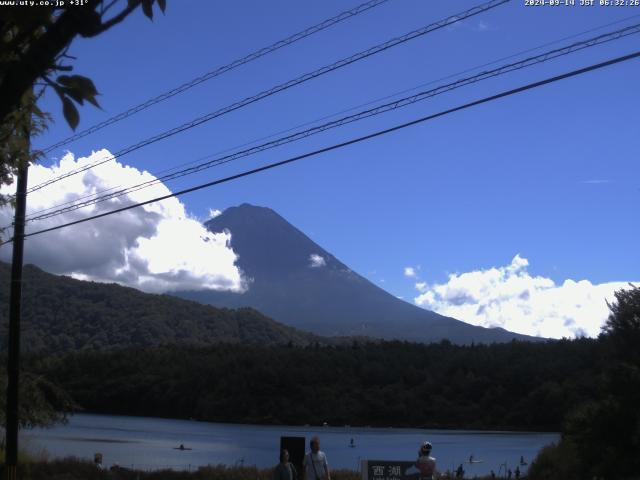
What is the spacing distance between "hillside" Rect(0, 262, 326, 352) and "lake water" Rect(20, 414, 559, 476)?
40060 millimetres

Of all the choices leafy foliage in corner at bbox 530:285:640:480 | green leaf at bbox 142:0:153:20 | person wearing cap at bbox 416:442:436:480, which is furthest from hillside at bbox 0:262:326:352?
green leaf at bbox 142:0:153:20

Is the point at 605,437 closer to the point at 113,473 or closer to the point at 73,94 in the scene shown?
the point at 113,473

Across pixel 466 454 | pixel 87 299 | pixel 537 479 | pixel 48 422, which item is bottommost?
pixel 466 454

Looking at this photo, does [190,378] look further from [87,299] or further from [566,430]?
[566,430]

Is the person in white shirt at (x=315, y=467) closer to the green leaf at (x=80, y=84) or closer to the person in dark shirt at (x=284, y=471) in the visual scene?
the person in dark shirt at (x=284, y=471)

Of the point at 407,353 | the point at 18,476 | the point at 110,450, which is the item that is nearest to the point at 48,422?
Result: the point at 18,476

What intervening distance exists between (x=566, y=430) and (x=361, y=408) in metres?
91.0

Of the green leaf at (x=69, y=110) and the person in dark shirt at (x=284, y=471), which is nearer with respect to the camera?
the green leaf at (x=69, y=110)

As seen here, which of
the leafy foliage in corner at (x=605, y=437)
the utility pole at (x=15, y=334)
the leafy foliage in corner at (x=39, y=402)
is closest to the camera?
the utility pole at (x=15, y=334)

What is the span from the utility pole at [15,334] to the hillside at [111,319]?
124 meters

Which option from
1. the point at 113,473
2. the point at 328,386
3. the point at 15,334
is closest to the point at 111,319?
the point at 328,386

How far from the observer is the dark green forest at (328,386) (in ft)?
336

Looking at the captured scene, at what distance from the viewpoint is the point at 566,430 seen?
79.8 feet

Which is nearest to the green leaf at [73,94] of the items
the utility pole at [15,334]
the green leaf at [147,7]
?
the green leaf at [147,7]
